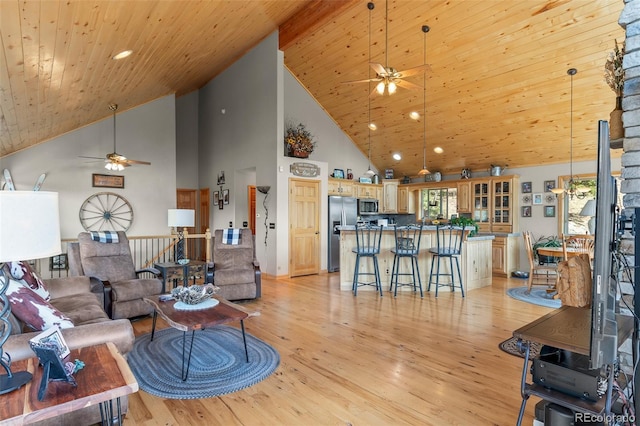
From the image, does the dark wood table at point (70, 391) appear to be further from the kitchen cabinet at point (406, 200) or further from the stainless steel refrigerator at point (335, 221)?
the kitchen cabinet at point (406, 200)

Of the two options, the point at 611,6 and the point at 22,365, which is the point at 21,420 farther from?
the point at 611,6

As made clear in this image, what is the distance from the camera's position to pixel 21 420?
4.07 feet

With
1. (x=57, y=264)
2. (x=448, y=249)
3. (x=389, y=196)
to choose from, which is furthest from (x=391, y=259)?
(x=57, y=264)

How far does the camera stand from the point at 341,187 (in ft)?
27.2

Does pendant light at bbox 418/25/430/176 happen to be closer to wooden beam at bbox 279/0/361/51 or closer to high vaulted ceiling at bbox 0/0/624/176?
high vaulted ceiling at bbox 0/0/624/176

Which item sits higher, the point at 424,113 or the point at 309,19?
the point at 309,19

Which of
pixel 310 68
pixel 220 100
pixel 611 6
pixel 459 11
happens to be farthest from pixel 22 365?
pixel 220 100

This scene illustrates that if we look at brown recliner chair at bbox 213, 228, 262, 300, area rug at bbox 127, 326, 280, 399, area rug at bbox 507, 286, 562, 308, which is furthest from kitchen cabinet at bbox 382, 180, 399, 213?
area rug at bbox 127, 326, 280, 399

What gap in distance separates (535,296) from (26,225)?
624cm

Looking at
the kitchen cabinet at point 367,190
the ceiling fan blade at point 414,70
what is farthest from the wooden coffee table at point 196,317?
the kitchen cabinet at point 367,190

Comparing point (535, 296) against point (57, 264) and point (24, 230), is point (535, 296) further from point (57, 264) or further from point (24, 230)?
point (57, 264)

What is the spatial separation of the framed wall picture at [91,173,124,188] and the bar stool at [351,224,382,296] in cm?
502

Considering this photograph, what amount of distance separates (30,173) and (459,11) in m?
Answer: 7.71

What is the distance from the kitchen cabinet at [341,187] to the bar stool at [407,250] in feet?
8.04
